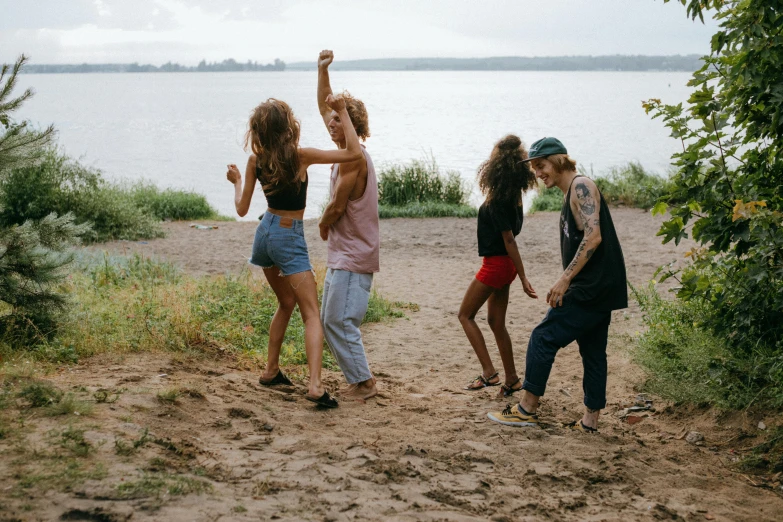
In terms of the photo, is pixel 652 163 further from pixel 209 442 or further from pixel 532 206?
pixel 209 442

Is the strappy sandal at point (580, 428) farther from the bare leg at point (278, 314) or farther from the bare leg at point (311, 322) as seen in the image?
the bare leg at point (278, 314)

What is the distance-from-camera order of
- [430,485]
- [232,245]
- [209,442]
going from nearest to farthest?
[430,485]
[209,442]
[232,245]

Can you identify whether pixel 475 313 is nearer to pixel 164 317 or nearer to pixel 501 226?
pixel 501 226

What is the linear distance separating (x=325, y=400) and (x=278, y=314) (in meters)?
0.83

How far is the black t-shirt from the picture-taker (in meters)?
5.60

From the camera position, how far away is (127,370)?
18.5 ft

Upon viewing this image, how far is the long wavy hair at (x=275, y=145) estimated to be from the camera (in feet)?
16.4

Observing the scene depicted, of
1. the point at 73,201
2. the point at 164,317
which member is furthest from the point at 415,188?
the point at 164,317

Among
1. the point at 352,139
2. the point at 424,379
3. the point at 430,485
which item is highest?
the point at 352,139

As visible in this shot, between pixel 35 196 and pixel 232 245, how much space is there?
4.06 metres

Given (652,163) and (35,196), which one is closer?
(35,196)

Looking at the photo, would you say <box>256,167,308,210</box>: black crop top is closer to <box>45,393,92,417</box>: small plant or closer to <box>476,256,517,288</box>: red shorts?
<box>476,256,517,288</box>: red shorts

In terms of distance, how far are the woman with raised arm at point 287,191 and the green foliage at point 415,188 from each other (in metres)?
14.2

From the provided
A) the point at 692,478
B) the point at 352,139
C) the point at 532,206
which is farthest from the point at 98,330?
the point at 532,206
